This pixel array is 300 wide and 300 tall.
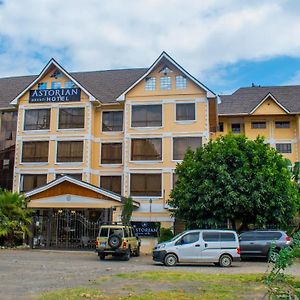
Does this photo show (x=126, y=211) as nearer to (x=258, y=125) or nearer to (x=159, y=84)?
(x=159, y=84)

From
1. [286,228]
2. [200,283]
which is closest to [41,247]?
[286,228]

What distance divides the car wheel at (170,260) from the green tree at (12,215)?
40.0 feet

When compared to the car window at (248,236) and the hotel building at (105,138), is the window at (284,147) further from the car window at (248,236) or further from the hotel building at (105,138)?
the car window at (248,236)

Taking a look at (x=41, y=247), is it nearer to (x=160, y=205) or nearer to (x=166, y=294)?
(x=160, y=205)

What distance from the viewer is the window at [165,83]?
34.2m

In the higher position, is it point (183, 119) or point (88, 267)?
point (183, 119)

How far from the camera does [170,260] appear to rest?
2133 centimetres

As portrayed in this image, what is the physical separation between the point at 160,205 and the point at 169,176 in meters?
2.21

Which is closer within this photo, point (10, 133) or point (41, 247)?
point (41, 247)

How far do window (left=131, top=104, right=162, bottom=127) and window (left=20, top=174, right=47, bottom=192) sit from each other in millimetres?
8261

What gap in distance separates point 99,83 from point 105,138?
21.0ft

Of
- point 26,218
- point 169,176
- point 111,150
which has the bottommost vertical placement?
point 26,218

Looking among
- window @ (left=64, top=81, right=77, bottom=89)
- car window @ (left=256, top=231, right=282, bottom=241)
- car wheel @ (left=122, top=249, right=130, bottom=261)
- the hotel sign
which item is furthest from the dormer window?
car wheel @ (left=122, top=249, right=130, bottom=261)

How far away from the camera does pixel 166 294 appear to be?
12.2 metres
